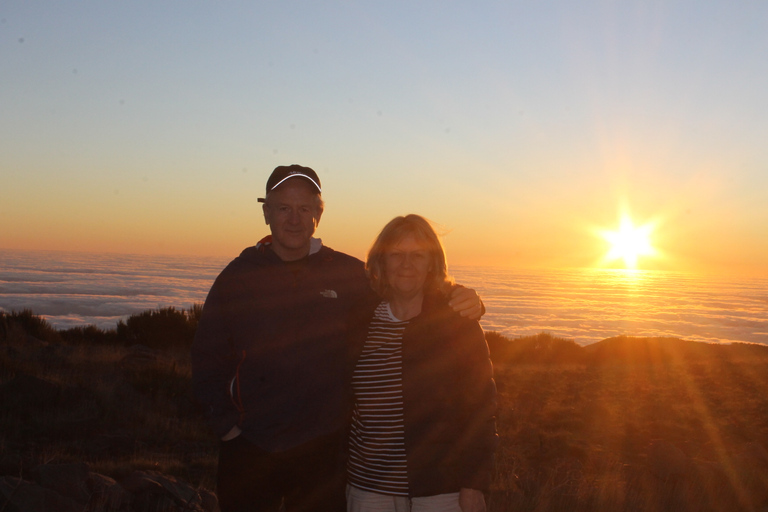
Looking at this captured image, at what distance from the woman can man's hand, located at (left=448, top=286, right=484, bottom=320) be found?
0.09ft

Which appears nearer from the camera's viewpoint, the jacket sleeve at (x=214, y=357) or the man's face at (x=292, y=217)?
the jacket sleeve at (x=214, y=357)

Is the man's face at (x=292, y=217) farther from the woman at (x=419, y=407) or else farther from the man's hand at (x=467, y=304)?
the man's hand at (x=467, y=304)

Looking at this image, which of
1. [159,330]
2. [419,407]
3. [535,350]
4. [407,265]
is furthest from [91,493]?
[535,350]

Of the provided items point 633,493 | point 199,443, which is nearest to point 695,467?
point 633,493

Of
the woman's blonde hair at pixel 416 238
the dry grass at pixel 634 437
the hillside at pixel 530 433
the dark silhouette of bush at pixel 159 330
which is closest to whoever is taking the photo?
the woman's blonde hair at pixel 416 238

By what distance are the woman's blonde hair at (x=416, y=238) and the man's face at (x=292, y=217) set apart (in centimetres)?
39

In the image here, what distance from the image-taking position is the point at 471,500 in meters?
2.22

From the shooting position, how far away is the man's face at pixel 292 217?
2.67m

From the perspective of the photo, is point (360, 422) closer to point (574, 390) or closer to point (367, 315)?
point (367, 315)

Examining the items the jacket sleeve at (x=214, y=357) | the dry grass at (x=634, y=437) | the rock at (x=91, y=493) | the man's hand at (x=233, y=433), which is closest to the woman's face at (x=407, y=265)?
the jacket sleeve at (x=214, y=357)

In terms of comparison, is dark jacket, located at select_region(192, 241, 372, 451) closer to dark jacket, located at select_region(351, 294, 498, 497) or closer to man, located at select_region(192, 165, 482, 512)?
man, located at select_region(192, 165, 482, 512)

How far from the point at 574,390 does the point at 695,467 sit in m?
5.48

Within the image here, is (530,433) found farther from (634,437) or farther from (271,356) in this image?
(271,356)

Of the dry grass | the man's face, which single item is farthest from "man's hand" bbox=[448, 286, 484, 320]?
the dry grass
